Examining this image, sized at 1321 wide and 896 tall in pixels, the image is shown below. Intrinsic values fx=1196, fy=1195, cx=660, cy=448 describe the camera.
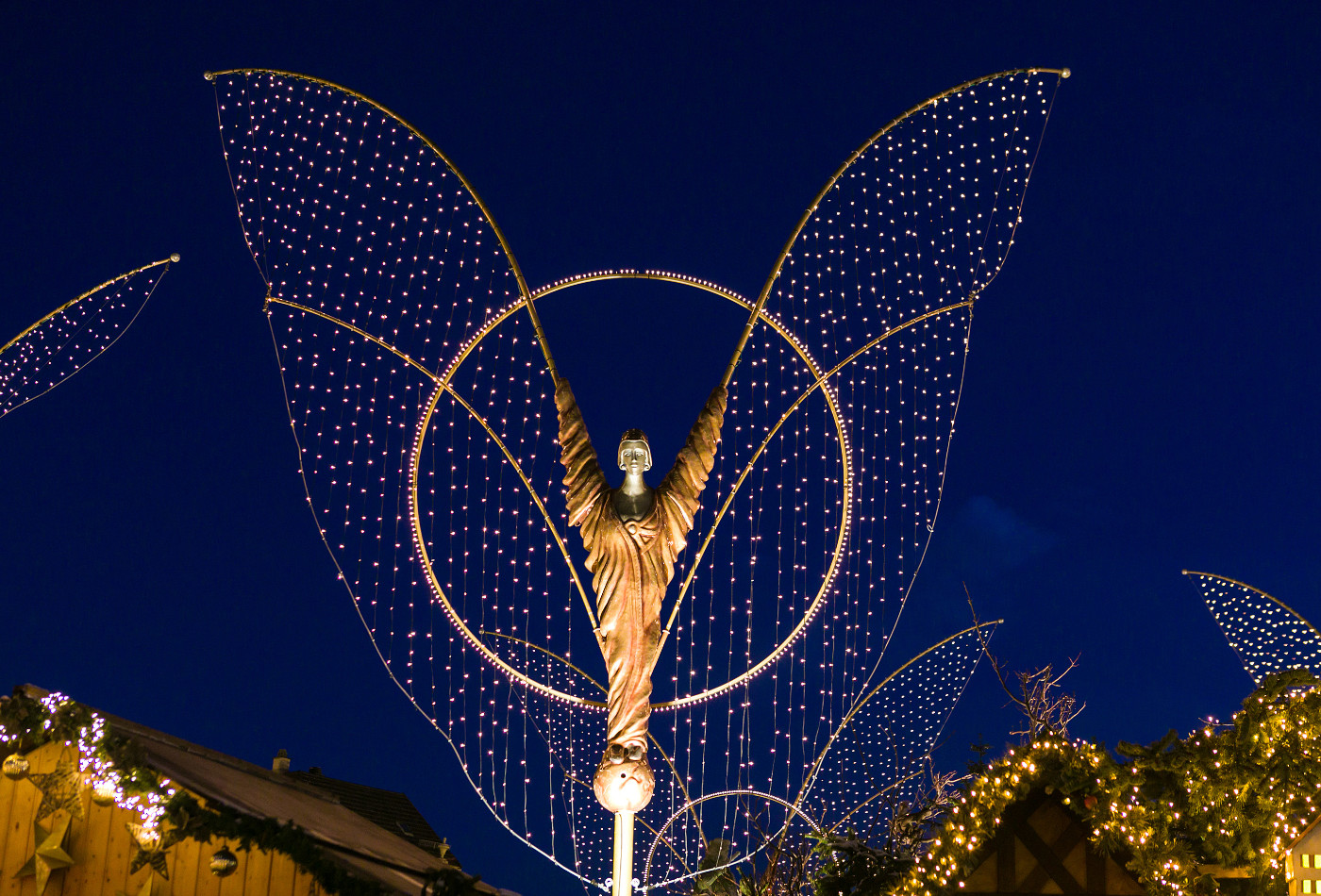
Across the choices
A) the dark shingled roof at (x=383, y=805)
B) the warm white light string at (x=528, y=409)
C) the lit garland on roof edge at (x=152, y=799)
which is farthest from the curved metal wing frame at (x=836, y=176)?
the dark shingled roof at (x=383, y=805)

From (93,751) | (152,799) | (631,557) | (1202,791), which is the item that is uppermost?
(631,557)

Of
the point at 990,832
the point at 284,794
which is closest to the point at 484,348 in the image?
the point at 284,794

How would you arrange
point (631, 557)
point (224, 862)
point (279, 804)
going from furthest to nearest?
point (631, 557)
point (279, 804)
point (224, 862)

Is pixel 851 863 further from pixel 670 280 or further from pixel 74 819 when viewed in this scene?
pixel 74 819

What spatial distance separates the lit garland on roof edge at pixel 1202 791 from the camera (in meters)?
10.2

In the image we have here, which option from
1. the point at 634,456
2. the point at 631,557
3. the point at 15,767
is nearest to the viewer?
the point at 15,767

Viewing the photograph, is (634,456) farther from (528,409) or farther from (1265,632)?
(1265,632)

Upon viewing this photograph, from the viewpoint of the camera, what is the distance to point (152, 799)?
7547mm

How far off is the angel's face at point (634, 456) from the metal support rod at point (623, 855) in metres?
2.71

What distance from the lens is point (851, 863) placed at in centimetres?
1453

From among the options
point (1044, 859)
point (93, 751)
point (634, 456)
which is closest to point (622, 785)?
point (634, 456)

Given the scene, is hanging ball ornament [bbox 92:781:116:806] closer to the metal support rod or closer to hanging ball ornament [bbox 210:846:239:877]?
hanging ball ornament [bbox 210:846:239:877]

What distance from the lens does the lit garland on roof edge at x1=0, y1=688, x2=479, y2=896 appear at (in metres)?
7.39

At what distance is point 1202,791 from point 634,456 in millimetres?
5652
